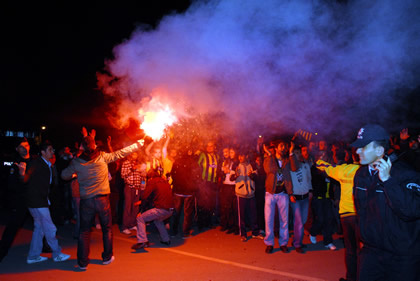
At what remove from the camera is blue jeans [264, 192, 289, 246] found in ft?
21.6

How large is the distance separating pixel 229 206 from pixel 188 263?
2.73 metres

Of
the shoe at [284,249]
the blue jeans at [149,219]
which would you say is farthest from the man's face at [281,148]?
the blue jeans at [149,219]

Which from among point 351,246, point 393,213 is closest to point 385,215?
point 393,213

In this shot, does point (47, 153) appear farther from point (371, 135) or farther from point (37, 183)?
point (371, 135)

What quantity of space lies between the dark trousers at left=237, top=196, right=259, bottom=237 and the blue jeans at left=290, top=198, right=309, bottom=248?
1.22 meters

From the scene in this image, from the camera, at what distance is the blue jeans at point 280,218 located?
259 inches

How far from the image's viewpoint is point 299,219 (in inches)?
265

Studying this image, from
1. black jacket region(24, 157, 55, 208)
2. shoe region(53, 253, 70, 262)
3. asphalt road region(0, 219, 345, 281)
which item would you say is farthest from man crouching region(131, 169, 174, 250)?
black jacket region(24, 157, 55, 208)

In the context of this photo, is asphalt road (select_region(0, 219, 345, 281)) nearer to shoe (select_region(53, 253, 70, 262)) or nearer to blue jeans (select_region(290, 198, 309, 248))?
shoe (select_region(53, 253, 70, 262))

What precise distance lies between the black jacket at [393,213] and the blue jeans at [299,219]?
370 centimetres

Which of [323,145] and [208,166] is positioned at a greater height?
[323,145]

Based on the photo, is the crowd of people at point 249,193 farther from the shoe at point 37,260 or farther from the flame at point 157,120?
the flame at point 157,120

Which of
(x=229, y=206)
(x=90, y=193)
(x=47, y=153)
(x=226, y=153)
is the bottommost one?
(x=229, y=206)

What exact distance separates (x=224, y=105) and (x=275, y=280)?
4351 millimetres
